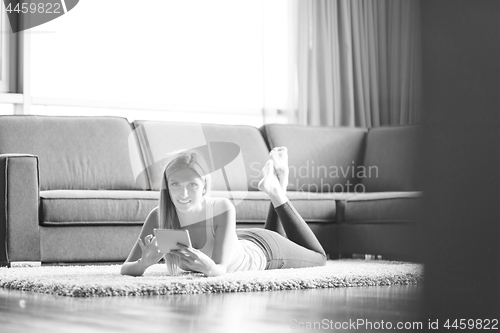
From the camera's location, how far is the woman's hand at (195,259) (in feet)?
6.97

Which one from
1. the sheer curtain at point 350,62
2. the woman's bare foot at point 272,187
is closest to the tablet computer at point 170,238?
the woman's bare foot at point 272,187

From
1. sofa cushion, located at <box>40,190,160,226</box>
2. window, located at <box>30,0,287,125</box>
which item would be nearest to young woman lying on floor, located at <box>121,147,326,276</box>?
sofa cushion, located at <box>40,190,160,226</box>

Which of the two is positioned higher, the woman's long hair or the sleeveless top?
the woman's long hair

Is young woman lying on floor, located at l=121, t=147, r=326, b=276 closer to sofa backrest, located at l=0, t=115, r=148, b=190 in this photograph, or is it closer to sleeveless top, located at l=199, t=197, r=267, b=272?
sleeveless top, located at l=199, t=197, r=267, b=272

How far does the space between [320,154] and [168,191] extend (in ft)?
7.75

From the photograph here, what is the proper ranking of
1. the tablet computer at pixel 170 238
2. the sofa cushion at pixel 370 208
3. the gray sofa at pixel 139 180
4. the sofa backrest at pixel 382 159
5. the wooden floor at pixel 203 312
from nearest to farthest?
the wooden floor at pixel 203 312, the tablet computer at pixel 170 238, the gray sofa at pixel 139 180, the sofa cushion at pixel 370 208, the sofa backrest at pixel 382 159

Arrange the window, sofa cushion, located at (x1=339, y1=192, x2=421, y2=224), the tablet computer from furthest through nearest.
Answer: the window → sofa cushion, located at (x1=339, y1=192, x2=421, y2=224) → the tablet computer

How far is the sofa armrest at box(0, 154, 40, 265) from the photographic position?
320 cm

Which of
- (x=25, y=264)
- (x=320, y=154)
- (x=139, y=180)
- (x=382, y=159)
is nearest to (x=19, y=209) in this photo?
(x=25, y=264)

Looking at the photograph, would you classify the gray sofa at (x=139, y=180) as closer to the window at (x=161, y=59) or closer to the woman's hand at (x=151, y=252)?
the window at (x=161, y=59)

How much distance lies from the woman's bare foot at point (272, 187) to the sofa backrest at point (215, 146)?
1.09 metres

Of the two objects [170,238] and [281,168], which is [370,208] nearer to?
[281,168]

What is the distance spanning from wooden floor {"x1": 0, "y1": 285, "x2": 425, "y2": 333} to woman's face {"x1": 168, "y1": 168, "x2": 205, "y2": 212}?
21.5 inches

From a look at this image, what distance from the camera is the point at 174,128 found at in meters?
4.24
